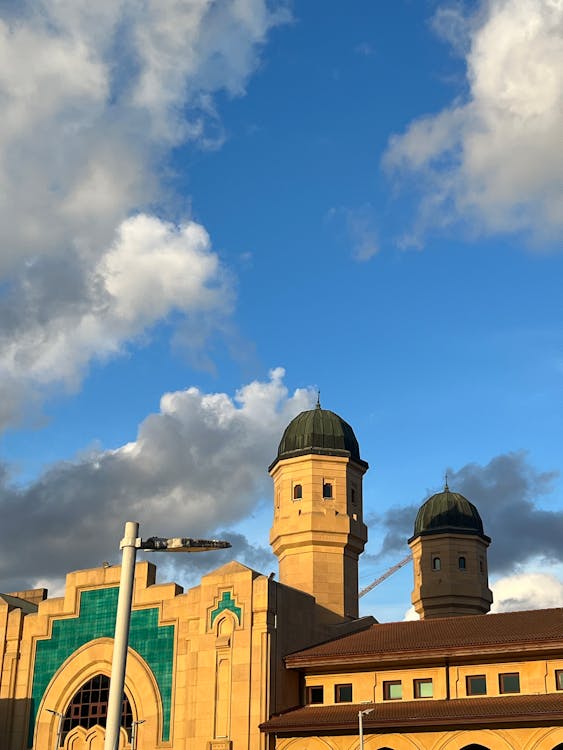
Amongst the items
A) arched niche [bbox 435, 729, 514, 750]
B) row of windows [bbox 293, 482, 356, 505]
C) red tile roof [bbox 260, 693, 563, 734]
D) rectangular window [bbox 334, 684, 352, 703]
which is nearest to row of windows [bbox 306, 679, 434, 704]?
rectangular window [bbox 334, 684, 352, 703]

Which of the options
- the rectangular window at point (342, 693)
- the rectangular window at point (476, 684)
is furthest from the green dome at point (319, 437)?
the rectangular window at point (476, 684)

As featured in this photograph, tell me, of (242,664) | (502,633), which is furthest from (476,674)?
(242,664)

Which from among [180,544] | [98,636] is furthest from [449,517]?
[180,544]

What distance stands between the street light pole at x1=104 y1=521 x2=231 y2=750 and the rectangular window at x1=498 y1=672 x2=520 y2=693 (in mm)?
38167

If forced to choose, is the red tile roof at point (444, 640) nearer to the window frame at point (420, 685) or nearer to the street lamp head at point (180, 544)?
the window frame at point (420, 685)

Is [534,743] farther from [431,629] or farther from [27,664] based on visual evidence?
[27,664]

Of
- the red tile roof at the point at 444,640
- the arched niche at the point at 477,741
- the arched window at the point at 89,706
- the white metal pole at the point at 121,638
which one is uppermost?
the red tile roof at the point at 444,640

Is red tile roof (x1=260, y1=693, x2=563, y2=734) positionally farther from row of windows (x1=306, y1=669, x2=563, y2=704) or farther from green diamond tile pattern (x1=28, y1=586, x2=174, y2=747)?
green diamond tile pattern (x1=28, y1=586, x2=174, y2=747)

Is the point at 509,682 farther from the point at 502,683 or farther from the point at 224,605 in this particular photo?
the point at 224,605

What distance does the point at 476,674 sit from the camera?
52750mm

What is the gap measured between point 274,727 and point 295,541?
605 inches

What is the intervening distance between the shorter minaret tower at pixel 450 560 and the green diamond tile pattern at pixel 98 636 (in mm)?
32063

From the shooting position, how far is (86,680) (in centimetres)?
6144

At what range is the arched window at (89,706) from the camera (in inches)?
2375
